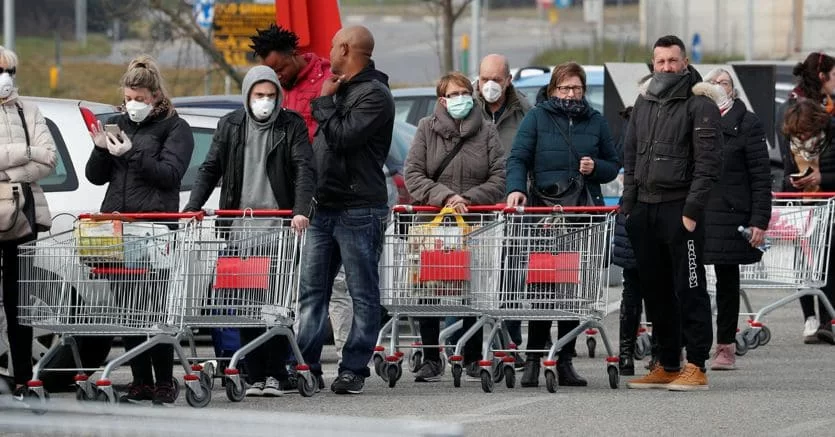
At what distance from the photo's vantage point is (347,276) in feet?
30.9

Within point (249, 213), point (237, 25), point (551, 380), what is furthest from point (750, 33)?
point (249, 213)

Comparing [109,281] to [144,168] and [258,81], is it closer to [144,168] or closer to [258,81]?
[144,168]

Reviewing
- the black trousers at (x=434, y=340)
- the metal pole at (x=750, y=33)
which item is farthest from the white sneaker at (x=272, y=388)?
the metal pole at (x=750, y=33)

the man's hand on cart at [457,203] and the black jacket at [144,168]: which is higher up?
the black jacket at [144,168]

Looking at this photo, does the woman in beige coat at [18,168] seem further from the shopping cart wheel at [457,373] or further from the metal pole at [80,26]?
the metal pole at [80,26]

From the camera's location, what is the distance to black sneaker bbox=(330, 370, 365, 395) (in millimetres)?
9297

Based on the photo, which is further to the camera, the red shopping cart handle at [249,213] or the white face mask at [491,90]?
the white face mask at [491,90]

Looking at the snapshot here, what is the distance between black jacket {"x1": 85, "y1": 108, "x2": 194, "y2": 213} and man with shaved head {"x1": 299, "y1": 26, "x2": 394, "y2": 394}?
31.2 inches

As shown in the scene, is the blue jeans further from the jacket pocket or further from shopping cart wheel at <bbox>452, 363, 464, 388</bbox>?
the jacket pocket

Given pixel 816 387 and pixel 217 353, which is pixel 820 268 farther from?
pixel 217 353

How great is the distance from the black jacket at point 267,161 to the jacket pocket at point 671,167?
6.13 feet

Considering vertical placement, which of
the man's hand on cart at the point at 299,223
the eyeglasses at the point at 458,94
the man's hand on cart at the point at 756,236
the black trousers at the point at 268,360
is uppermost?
the eyeglasses at the point at 458,94

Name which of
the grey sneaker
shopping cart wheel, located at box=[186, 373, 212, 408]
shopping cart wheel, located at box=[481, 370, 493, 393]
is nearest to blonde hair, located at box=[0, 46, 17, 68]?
shopping cart wheel, located at box=[186, 373, 212, 408]

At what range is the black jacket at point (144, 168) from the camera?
892 centimetres
